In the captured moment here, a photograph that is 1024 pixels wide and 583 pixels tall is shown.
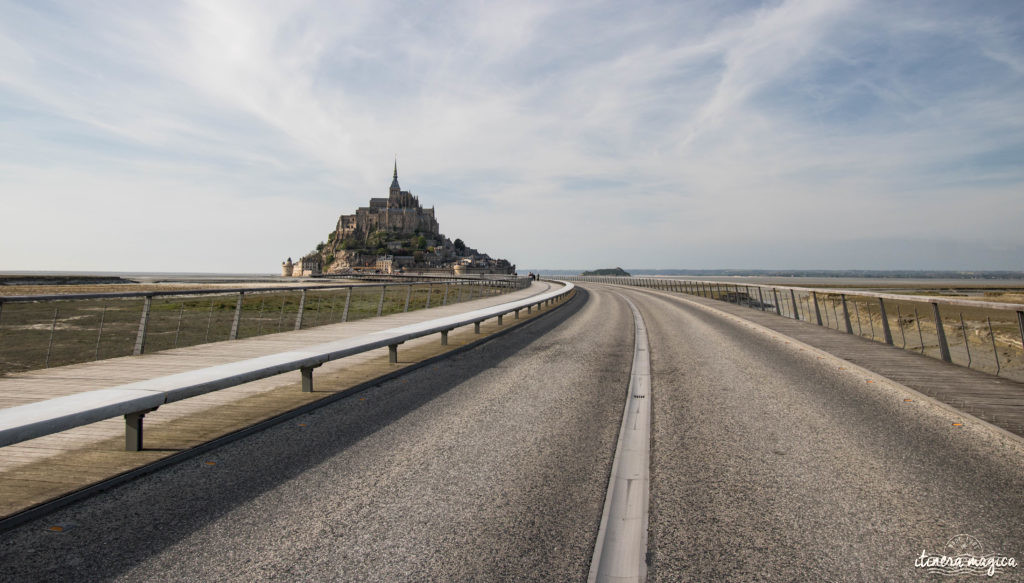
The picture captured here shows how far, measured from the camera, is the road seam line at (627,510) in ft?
9.19

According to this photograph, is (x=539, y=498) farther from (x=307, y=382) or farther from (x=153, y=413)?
(x=153, y=413)

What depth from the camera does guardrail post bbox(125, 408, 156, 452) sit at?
4.58m

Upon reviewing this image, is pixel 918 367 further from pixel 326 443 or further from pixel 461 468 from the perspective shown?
pixel 326 443

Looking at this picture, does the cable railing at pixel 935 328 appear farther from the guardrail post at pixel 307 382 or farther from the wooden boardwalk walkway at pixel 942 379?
the guardrail post at pixel 307 382

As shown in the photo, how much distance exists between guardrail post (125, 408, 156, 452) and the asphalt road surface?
54 centimetres

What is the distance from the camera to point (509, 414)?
6.09 m

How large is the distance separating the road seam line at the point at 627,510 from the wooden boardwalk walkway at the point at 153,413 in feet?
11.4

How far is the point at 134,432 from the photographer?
15.1 feet

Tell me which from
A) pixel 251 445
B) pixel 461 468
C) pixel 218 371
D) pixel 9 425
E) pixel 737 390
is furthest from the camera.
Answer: pixel 737 390

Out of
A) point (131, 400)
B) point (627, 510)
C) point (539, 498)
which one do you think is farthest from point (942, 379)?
point (131, 400)

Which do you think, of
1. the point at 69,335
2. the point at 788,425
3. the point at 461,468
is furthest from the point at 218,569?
the point at 69,335

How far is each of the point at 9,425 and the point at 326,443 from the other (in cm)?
216

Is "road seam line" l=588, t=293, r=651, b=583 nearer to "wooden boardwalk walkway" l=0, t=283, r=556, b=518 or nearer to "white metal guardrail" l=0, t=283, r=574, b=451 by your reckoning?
"wooden boardwalk walkway" l=0, t=283, r=556, b=518

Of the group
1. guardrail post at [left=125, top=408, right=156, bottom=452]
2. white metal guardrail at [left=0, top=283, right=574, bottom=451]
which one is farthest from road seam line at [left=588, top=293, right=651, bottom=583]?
guardrail post at [left=125, top=408, right=156, bottom=452]
